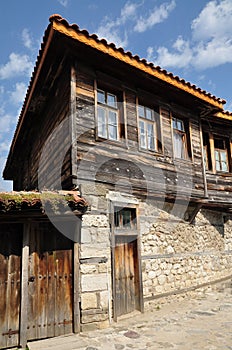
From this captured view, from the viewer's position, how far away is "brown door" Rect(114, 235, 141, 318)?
5.77m

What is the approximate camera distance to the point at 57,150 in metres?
6.39

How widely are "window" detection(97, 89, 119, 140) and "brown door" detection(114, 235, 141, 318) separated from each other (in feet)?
7.54

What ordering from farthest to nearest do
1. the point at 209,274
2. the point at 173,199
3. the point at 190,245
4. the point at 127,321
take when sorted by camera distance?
the point at 209,274
the point at 190,245
the point at 173,199
the point at 127,321

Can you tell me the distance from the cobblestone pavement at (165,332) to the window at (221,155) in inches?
173

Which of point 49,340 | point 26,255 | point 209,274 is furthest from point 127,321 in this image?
point 209,274

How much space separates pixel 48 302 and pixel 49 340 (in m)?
0.58

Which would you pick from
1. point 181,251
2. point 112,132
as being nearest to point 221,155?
point 181,251

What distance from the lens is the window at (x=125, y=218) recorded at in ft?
19.6

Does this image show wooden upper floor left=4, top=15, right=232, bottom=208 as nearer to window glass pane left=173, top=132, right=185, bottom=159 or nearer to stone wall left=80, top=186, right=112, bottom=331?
window glass pane left=173, top=132, right=185, bottom=159

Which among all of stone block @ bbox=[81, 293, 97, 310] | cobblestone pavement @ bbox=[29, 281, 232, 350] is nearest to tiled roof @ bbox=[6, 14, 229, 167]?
stone block @ bbox=[81, 293, 97, 310]

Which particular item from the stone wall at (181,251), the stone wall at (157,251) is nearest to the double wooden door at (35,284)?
the stone wall at (157,251)

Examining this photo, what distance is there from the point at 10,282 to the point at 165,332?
2.84m

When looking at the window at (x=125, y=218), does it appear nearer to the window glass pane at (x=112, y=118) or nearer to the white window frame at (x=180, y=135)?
the window glass pane at (x=112, y=118)

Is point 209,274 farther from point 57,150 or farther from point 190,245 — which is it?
point 57,150
